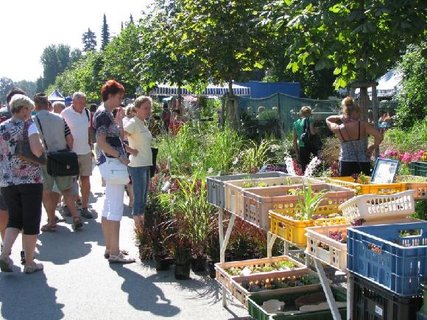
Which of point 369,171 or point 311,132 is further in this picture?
point 311,132

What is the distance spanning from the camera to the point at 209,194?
17.2ft

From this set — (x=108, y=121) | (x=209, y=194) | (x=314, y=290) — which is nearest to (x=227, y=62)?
(x=108, y=121)

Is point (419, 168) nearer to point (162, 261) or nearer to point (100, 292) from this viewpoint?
point (162, 261)

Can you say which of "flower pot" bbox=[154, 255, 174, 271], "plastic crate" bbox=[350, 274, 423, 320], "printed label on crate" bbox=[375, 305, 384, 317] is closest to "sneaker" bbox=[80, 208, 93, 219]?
"flower pot" bbox=[154, 255, 174, 271]

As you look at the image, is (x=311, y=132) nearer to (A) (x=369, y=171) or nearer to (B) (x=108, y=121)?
(A) (x=369, y=171)

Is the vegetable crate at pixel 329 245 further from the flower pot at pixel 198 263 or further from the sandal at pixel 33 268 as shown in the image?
the sandal at pixel 33 268

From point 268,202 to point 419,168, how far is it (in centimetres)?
368

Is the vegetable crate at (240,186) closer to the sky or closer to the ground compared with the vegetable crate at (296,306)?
closer to the sky

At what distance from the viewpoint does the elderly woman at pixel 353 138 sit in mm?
6797

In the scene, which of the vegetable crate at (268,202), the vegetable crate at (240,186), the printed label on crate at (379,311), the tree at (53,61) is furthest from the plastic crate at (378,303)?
the tree at (53,61)

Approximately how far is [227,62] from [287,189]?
5842mm

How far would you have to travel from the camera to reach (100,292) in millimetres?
5406

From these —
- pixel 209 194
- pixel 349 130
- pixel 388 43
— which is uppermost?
pixel 388 43

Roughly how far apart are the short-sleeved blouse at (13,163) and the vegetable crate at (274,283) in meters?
2.46
